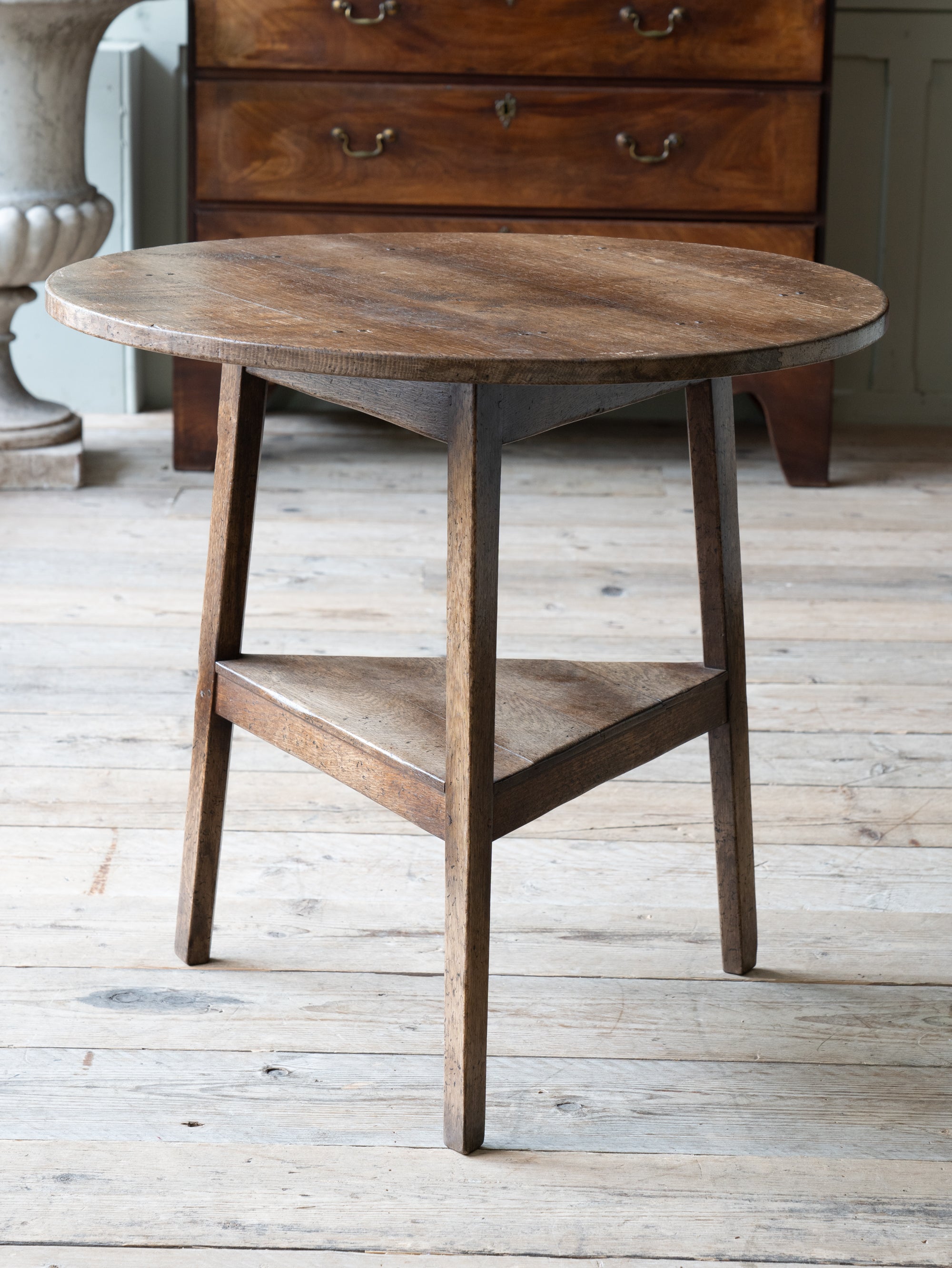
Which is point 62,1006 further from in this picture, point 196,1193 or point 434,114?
point 434,114

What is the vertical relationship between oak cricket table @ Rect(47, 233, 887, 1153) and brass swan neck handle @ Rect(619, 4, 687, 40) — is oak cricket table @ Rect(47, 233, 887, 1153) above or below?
below

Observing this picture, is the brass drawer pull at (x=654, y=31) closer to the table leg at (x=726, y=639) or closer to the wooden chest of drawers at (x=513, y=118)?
the wooden chest of drawers at (x=513, y=118)

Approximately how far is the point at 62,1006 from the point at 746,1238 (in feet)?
1.99

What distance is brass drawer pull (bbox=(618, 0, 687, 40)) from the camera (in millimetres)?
2621

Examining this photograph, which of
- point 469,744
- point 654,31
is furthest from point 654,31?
point 469,744

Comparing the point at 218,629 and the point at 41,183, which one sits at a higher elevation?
the point at 41,183

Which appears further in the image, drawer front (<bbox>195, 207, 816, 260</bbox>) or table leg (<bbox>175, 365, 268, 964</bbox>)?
drawer front (<bbox>195, 207, 816, 260</bbox>)

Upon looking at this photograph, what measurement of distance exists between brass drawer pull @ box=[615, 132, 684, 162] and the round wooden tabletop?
4.80 ft

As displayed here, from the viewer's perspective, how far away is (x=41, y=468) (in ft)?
9.00

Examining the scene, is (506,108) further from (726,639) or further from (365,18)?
(726,639)

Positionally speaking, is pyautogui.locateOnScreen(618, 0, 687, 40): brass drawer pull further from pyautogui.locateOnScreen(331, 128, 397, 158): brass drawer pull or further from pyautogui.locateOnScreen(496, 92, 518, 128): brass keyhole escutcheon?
pyautogui.locateOnScreen(331, 128, 397, 158): brass drawer pull

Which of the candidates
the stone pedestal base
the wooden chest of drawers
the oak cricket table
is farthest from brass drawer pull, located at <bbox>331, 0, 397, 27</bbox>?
the oak cricket table

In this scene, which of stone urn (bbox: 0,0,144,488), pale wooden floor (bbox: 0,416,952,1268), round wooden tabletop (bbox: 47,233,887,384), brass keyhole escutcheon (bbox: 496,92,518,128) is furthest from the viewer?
brass keyhole escutcheon (bbox: 496,92,518,128)

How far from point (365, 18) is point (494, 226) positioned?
43 cm
